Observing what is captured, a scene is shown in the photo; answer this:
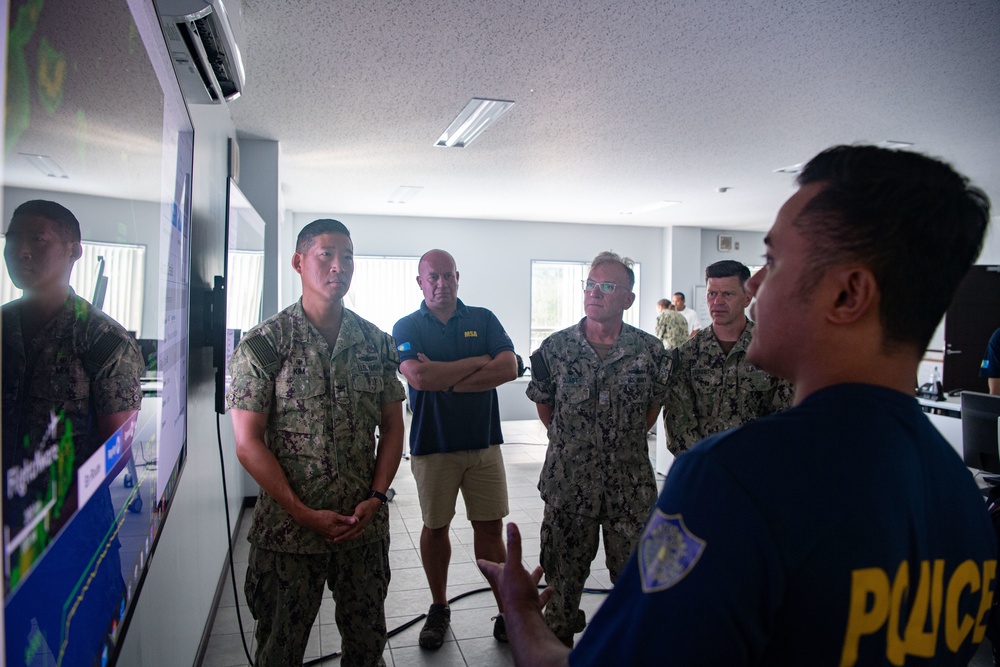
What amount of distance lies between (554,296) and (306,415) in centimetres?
776

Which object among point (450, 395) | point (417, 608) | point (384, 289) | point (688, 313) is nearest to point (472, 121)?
point (450, 395)

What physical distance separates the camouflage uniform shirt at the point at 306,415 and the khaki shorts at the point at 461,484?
736 millimetres

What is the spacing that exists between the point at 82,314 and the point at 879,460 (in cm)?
81

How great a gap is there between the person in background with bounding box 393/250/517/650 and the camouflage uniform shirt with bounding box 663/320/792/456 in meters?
0.73

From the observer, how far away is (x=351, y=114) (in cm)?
412

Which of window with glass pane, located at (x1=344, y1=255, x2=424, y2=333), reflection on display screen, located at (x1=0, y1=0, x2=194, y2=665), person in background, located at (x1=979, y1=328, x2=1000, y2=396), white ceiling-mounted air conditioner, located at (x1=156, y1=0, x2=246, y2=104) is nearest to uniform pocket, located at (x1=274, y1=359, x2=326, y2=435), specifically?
reflection on display screen, located at (x1=0, y1=0, x2=194, y2=665)

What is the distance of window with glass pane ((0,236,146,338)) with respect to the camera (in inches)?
23.5

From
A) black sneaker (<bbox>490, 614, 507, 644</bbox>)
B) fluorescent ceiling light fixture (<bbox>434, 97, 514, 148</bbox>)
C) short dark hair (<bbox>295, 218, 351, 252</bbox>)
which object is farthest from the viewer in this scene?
fluorescent ceiling light fixture (<bbox>434, 97, 514, 148</bbox>)

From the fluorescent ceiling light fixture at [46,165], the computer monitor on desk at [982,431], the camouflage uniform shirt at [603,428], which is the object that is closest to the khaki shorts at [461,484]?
the camouflage uniform shirt at [603,428]

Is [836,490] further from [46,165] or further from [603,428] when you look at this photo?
[603,428]

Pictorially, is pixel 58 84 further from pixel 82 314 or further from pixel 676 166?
pixel 676 166

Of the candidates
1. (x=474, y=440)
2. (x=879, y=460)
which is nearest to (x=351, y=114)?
(x=474, y=440)

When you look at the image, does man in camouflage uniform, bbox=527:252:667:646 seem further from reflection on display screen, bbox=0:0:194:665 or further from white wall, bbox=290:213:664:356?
white wall, bbox=290:213:664:356

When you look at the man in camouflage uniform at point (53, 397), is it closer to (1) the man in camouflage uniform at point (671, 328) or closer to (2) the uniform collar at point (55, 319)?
(2) the uniform collar at point (55, 319)
